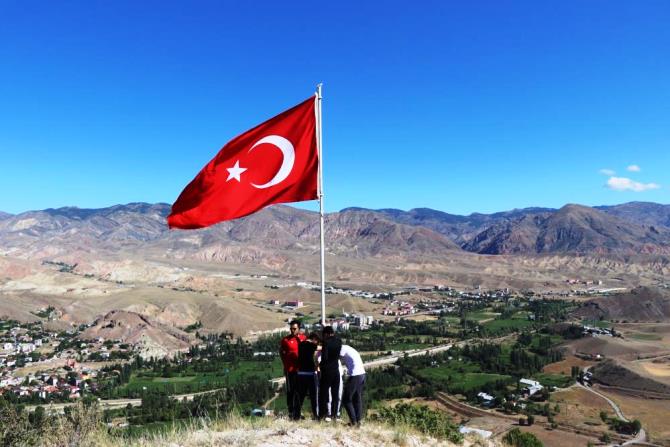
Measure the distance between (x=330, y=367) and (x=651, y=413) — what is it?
5263 cm

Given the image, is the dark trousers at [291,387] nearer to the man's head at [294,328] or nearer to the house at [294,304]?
the man's head at [294,328]

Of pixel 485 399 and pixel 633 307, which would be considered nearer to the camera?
pixel 485 399

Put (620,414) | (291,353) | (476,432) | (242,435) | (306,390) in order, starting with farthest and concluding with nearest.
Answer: (620,414), (476,432), (306,390), (291,353), (242,435)

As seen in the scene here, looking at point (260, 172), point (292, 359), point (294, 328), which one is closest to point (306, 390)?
point (292, 359)

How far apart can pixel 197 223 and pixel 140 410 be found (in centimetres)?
4481

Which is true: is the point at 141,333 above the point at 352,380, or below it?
below

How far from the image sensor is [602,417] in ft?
148

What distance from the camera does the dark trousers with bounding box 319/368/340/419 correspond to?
27.8ft

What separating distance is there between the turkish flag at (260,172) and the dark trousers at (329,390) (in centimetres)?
359

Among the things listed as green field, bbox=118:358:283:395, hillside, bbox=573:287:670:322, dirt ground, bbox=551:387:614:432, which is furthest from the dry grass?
hillside, bbox=573:287:670:322

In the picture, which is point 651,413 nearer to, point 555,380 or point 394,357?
point 555,380

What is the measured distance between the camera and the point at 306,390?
893cm

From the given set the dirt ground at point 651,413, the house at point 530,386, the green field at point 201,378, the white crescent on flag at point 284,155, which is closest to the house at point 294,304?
the green field at point 201,378

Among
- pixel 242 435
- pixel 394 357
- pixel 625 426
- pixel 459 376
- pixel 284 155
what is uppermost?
pixel 284 155
